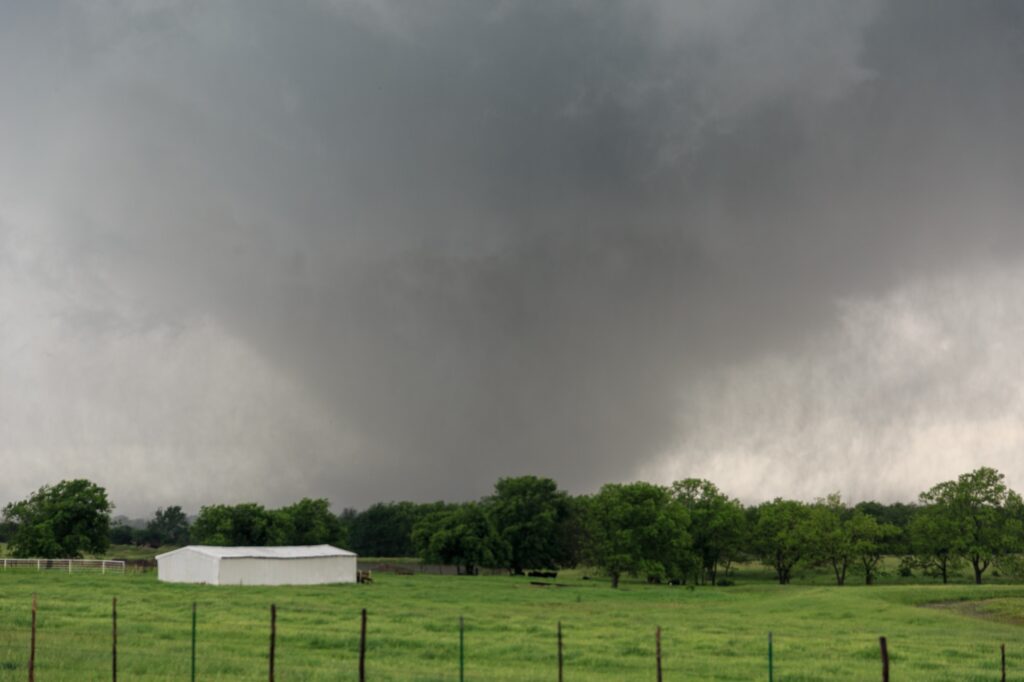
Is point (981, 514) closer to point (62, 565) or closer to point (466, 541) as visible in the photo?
point (466, 541)

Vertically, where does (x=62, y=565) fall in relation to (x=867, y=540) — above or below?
below

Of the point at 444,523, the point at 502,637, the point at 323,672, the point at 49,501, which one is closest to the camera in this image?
the point at 323,672

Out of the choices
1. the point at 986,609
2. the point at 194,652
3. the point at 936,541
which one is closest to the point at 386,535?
the point at 936,541

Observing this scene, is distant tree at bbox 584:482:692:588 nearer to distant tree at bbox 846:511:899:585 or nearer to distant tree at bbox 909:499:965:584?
distant tree at bbox 846:511:899:585

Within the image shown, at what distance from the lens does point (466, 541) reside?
118 metres

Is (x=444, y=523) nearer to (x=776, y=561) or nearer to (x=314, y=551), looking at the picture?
(x=314, y=551)

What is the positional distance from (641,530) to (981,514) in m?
40.7

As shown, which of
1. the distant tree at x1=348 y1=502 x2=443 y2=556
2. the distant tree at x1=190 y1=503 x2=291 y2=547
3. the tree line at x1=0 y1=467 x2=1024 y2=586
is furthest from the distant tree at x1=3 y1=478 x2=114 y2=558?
the distant tree at x1=348 y1=502 x2=443 y2=556

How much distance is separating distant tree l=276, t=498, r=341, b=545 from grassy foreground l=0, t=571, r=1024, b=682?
5012 cm

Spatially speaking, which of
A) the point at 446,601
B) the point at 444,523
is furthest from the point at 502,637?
the point at 444,523

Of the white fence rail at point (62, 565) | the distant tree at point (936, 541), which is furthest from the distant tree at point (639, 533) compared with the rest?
the white fence rail at point (62, 565)

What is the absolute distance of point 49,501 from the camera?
105 meters

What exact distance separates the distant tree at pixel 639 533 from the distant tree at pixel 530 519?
16127 mm

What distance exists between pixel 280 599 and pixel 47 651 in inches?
1350
